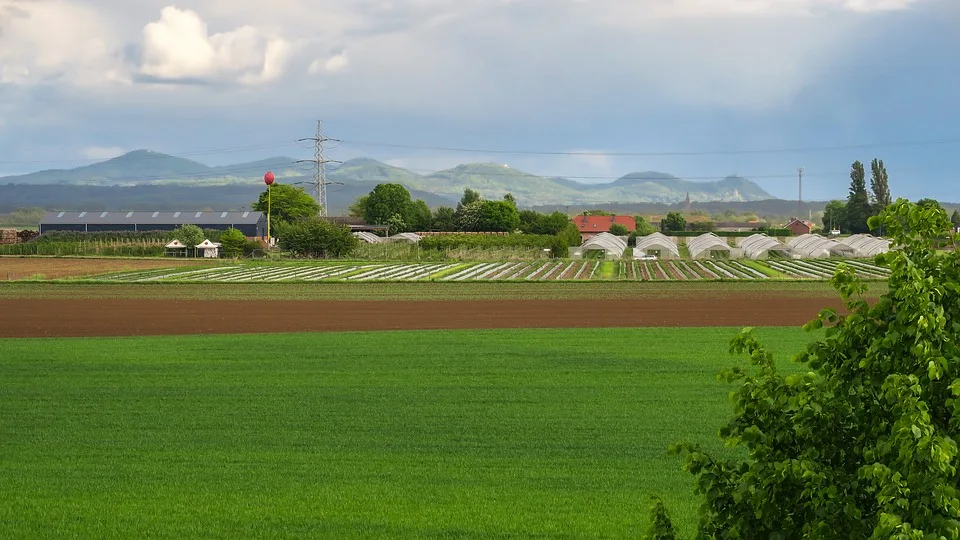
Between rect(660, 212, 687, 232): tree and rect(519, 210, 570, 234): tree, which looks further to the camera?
rect(660, 212, 687, 232): tree

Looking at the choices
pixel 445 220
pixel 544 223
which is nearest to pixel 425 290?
pixel 544 223

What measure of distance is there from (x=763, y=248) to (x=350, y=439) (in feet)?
249

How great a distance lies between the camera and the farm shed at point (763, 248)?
86.2 meters

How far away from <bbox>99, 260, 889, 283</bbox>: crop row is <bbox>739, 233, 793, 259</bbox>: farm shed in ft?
25.8

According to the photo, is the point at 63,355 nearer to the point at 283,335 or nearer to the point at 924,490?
the point at 283,335

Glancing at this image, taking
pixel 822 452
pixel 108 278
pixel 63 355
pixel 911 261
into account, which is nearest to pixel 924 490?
pixel 822 452

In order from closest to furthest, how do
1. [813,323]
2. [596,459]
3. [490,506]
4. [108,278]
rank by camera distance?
[813,323]
[490,506]
[596,459]
[108,278]

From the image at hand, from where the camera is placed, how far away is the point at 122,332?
104 feet

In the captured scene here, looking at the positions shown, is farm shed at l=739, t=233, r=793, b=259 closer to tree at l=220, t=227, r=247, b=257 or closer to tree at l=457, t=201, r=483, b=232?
tree at l=220, t=227, r=247, b=257

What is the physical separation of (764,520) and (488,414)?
12.3m

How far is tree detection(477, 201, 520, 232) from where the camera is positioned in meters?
135

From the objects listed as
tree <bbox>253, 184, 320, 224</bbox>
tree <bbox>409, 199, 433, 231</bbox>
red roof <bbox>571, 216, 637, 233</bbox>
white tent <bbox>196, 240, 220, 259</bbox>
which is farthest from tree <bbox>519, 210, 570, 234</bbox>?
white tent <bbox>196, 240, 220, 259</bbox>

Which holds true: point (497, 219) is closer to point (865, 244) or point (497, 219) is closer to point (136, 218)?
point (136, 218)

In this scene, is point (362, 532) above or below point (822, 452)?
below
